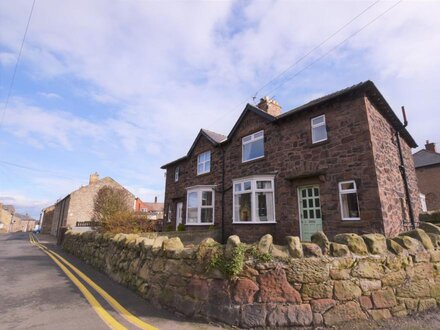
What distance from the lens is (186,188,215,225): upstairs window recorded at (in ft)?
53.5

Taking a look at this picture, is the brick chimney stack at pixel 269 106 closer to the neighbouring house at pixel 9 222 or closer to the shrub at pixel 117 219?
the shrub at pixel 117 219

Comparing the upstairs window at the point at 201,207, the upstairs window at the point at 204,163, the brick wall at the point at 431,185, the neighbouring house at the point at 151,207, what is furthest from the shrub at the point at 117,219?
the brick wall at the point at 431,185

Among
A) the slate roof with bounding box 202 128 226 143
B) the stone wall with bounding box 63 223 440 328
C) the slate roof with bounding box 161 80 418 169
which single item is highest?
the slate roof with bounding box 202 128 226 143

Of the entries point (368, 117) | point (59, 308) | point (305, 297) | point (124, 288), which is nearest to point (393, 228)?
point (368, 117)

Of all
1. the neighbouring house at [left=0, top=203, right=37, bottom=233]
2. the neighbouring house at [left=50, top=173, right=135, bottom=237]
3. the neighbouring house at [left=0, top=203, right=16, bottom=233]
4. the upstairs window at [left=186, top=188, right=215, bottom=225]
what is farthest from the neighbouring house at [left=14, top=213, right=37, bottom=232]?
the upstairs window at [left=186, top=188, right=215, bottom=225]

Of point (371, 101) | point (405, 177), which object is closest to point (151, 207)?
point (405, 177)

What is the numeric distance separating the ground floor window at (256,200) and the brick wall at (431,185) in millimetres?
22194

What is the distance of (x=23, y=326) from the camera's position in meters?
4.26


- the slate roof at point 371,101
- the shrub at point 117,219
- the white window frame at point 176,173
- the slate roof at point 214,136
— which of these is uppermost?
the slate roof at point 214,136

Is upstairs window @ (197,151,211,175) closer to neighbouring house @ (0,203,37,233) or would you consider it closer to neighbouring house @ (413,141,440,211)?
neighbouring house @ (413,141,440,211)

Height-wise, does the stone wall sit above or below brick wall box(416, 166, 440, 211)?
below

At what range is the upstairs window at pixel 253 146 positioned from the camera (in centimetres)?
1427

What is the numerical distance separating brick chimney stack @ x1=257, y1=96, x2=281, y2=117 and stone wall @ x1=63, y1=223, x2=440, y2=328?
38.3 feet

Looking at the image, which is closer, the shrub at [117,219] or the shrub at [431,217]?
the shrub at [431,217]
